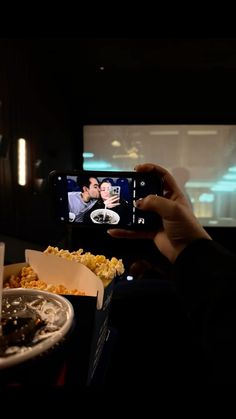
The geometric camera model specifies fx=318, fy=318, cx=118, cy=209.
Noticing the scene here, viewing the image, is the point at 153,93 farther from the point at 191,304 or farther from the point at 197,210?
the point at 191,304

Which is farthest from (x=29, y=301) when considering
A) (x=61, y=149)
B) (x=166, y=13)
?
(x=61, y=149)

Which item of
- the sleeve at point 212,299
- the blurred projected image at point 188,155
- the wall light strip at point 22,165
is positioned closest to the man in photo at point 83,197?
the sleeve at point 212,299

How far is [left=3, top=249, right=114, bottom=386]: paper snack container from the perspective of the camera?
0.63m

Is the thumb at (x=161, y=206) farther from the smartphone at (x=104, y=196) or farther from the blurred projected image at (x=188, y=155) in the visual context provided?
the blurred projected image at (x=188, y=155)

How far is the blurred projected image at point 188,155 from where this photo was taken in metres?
3.63

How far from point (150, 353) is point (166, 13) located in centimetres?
104

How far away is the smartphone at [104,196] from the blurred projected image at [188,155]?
2.82 meters

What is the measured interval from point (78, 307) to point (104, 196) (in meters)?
0.34

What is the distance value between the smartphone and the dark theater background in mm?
2385

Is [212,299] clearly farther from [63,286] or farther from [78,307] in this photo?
[63,286]

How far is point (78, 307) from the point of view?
2.15ft

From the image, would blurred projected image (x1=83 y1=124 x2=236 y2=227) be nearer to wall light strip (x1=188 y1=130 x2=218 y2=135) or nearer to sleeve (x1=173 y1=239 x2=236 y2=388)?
wall light strip (x1=188 y1=130 x2=218 y2=135)

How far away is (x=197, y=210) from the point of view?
3.79 meters

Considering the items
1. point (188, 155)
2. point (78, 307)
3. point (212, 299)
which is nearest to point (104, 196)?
point (78, 307)
